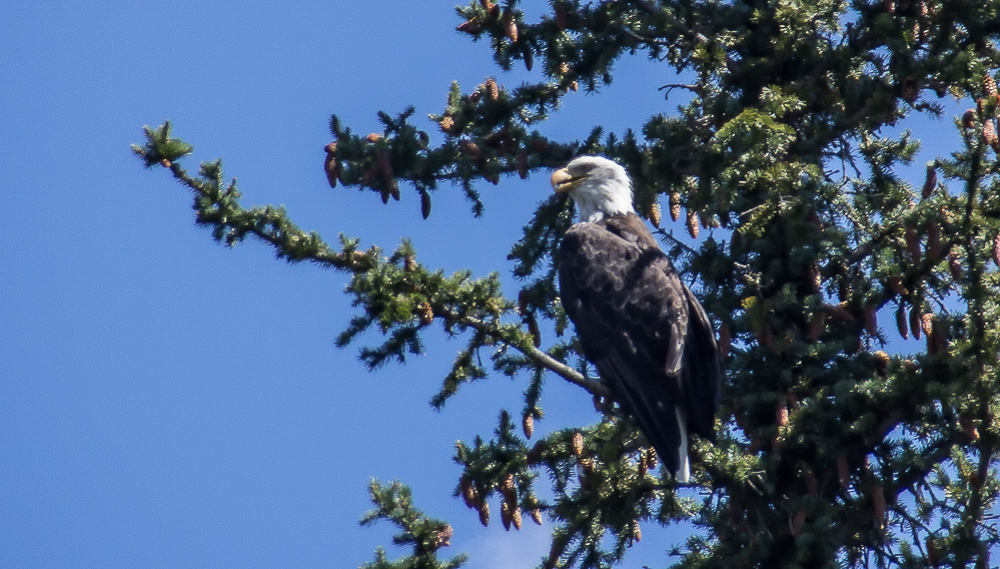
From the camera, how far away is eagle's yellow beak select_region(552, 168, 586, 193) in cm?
743

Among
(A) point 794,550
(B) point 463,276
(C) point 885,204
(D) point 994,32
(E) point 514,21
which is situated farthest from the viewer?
(E) point 514,21

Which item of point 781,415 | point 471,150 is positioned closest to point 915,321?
point 781,415

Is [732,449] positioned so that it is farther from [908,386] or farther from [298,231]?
[298,231]

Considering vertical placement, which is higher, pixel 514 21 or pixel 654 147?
pixel 514 21

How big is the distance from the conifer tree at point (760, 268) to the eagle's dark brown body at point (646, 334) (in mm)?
177

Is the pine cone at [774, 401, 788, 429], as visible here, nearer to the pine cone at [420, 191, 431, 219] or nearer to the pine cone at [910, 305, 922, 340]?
the pine cone at [910, 305, 922, 340]

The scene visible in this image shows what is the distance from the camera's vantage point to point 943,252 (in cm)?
512

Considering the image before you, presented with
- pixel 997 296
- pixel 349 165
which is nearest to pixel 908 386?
pixel 997 296

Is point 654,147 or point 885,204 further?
point 654,147

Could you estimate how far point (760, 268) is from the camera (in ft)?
21.4

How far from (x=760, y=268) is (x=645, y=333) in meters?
0.77

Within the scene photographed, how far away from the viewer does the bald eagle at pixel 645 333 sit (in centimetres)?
605

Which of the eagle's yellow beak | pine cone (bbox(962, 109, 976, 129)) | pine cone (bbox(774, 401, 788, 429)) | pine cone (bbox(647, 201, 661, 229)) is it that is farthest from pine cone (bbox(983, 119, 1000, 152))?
the eagle's yellow beak

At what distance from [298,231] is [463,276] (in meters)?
0.82
